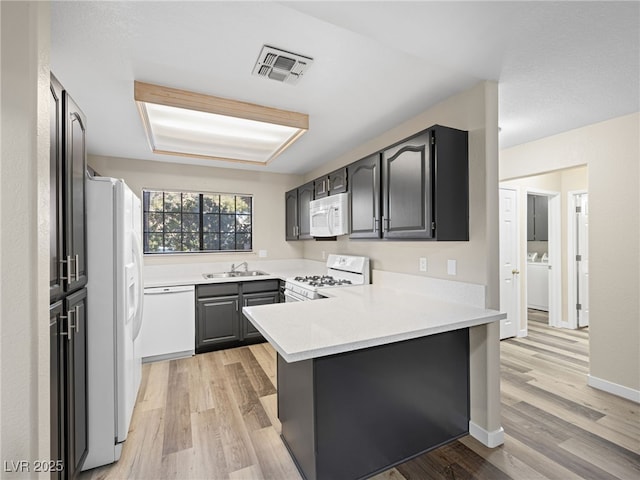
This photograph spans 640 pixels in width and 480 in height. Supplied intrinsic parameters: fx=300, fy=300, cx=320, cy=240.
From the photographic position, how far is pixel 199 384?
2834 millimetres

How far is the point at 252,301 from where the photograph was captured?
3.87 m

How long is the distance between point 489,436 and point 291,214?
11.2ft

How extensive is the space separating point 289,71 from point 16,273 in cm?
170

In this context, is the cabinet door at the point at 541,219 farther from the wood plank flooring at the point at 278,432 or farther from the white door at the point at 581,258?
the wood plank flooring at the point at 278,432

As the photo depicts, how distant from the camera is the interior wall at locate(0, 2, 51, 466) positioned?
0.98 metres

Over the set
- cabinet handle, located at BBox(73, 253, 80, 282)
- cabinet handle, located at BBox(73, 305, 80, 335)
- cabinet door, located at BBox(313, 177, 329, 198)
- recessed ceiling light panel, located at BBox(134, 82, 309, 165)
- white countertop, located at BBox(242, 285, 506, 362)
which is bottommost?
white countertop, located at BBox(242, 285, 506, 362)

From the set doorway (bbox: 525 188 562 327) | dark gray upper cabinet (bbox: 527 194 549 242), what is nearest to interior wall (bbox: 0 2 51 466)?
doorway (bbox: 525 188 562 327)

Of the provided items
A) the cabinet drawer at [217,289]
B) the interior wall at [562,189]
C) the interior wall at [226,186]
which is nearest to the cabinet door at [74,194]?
the cabinet drawer at [217,289]

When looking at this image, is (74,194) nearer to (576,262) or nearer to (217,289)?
(217,289)

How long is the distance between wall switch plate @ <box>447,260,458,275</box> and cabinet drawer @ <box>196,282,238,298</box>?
2.57 m

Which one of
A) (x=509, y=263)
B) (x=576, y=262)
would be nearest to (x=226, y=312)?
(x=509, y=263)

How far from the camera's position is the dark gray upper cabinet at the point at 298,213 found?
3920mm

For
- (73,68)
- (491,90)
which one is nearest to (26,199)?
(73,68)

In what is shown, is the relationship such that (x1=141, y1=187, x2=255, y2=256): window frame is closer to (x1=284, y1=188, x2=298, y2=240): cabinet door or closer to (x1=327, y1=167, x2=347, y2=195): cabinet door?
(x1=284, y1=188, x2=298, y2=240): cabinet door
